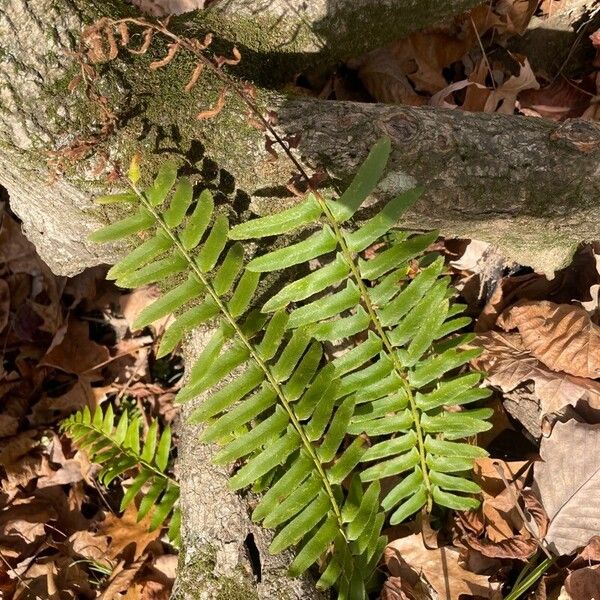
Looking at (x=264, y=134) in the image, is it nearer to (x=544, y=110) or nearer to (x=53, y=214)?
(x=53, y=214)

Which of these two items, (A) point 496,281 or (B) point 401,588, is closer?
(B) point 401,588

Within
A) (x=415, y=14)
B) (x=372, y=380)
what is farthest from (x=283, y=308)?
(x=415, y=14)

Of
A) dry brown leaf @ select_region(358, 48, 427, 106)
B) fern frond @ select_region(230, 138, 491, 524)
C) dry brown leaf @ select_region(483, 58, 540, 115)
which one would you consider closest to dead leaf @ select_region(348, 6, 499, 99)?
dry brown leaf @ select_region(358, 48, 427, 106)

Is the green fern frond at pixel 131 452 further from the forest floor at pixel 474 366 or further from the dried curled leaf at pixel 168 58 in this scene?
the dried curled leaf at pixel 168 58

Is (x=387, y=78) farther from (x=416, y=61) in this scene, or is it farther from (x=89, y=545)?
(x=89, y=545)

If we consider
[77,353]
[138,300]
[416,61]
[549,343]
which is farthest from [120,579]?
[416,61]

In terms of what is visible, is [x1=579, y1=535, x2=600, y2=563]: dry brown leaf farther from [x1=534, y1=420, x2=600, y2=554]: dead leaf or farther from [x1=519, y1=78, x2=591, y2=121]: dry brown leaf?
[x1=519, y1=78, x2=591, y2=121]: dry brown leaf
